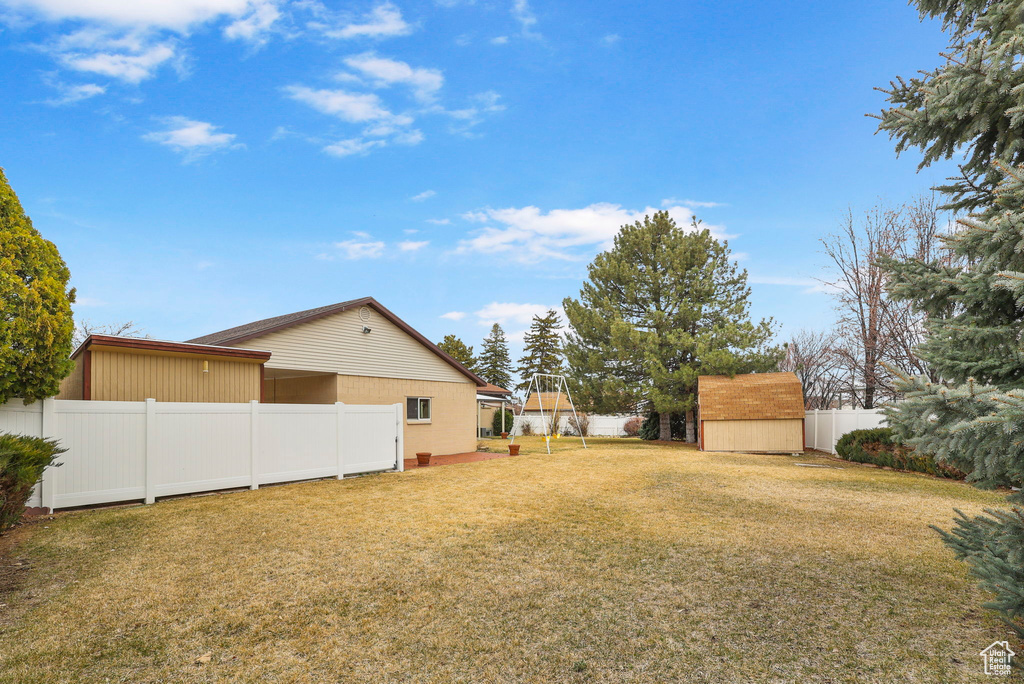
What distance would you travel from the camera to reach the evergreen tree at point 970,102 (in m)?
3.41

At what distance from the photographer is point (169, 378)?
11289 mm

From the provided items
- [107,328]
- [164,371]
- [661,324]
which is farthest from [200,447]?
[107,328]

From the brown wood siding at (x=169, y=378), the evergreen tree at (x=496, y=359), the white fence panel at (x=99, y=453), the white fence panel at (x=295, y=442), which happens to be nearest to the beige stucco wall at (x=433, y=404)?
the white fence panel at (x=295, y=442)

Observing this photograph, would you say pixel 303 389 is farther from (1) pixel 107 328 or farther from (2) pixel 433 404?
(1) pixel 107 328

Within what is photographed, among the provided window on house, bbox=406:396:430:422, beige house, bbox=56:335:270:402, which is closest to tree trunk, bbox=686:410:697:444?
window on house, bbox=406:396:430:422

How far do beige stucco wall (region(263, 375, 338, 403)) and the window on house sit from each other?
285 cm

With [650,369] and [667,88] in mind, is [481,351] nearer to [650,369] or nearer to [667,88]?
[650,369]

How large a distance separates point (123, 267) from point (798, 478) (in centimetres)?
2418

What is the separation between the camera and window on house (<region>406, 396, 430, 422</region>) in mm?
17875

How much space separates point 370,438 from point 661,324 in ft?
55.3

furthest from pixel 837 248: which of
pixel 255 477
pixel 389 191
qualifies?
pixel 255 477

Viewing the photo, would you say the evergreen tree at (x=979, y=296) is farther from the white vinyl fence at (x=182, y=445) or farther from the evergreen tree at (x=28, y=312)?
the white vinyl fence at (x=182, y=445)

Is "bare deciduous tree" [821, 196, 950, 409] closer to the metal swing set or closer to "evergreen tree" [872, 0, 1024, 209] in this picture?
the metal swing set

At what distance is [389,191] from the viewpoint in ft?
59.5
